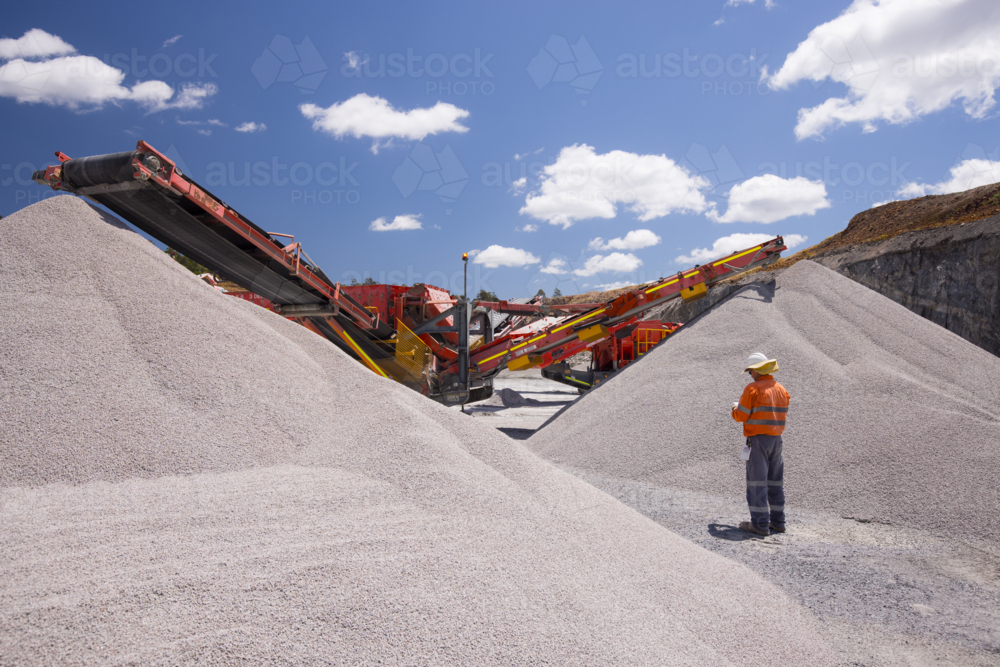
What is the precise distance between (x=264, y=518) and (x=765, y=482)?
355 centimetres

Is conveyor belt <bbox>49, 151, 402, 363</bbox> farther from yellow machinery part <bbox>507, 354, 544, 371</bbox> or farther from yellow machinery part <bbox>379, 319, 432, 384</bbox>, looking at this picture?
yellow machinery part <bbox>507, 354, 544, 371</bbox>

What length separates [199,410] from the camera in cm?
339

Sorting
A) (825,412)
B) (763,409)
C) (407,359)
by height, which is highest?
(407,359)

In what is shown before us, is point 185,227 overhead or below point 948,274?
overhead

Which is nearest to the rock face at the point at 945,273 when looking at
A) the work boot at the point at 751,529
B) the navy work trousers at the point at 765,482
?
the navy work trousers at the point at 765,482

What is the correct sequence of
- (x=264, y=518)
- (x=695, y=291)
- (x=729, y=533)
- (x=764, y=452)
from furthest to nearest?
(x=695, y=291), (x=764, y=452), (x=729, y=533), (x=264, y=518)

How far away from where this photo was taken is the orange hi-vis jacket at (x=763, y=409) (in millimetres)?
4184

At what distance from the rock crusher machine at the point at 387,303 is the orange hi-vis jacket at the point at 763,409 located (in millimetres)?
5041

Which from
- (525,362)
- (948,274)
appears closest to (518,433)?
(525,362)

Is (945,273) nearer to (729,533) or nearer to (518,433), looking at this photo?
(518,433)

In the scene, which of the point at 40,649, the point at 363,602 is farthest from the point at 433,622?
the point at 40,649

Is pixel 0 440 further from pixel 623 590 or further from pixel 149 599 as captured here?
pixel 623 590

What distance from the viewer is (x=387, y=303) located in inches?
372

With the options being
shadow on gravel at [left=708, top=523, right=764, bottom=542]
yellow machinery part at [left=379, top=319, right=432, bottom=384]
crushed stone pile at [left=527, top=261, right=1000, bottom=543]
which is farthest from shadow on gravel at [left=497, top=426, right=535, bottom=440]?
shadow on gravel at [left=708, top=523, right=764, bottom=542]
